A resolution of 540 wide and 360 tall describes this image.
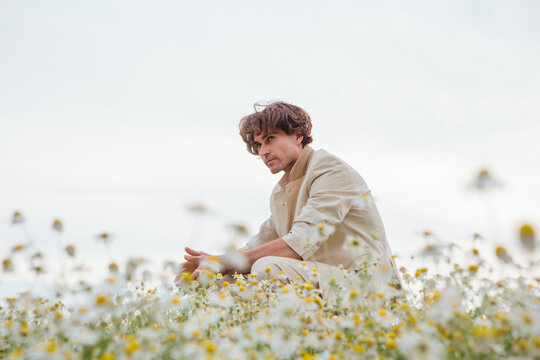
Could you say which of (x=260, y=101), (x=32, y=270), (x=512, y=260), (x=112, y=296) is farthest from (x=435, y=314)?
(x=260, y=101)

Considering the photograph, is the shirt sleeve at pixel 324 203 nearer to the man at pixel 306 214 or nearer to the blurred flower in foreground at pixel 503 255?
the man at pixel 306 214

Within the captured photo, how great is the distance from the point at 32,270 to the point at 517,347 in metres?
2.87

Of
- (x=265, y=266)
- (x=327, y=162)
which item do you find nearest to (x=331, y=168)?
(x=327, y=162)

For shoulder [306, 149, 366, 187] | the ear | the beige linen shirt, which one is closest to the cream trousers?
the beige linen shirt

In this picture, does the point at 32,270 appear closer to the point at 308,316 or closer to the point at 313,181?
the point at 308,316

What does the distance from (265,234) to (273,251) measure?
1573 mm

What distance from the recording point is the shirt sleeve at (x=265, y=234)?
6.05 m

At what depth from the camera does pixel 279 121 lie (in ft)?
18.3

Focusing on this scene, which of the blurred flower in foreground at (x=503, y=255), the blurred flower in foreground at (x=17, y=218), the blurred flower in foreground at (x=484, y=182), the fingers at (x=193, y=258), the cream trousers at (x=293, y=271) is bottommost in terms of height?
the fingers at (x=193, y=258)

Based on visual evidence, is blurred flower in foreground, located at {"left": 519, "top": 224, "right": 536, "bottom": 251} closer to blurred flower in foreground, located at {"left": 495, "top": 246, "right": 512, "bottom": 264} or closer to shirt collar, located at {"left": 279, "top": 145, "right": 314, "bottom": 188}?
blurred flower in foreground, located at {"left": 495, "top": 246, "right": 512, "bottom": 264}

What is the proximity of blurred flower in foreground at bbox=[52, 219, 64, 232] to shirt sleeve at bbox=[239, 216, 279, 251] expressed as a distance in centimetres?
262

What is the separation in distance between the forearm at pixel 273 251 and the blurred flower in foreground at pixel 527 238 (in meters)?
2.13

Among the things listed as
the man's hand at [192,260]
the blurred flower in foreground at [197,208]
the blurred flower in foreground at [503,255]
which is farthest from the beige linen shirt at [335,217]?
the blurred flower in foreground at [197,208]

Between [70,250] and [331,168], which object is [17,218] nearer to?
[70,250]
